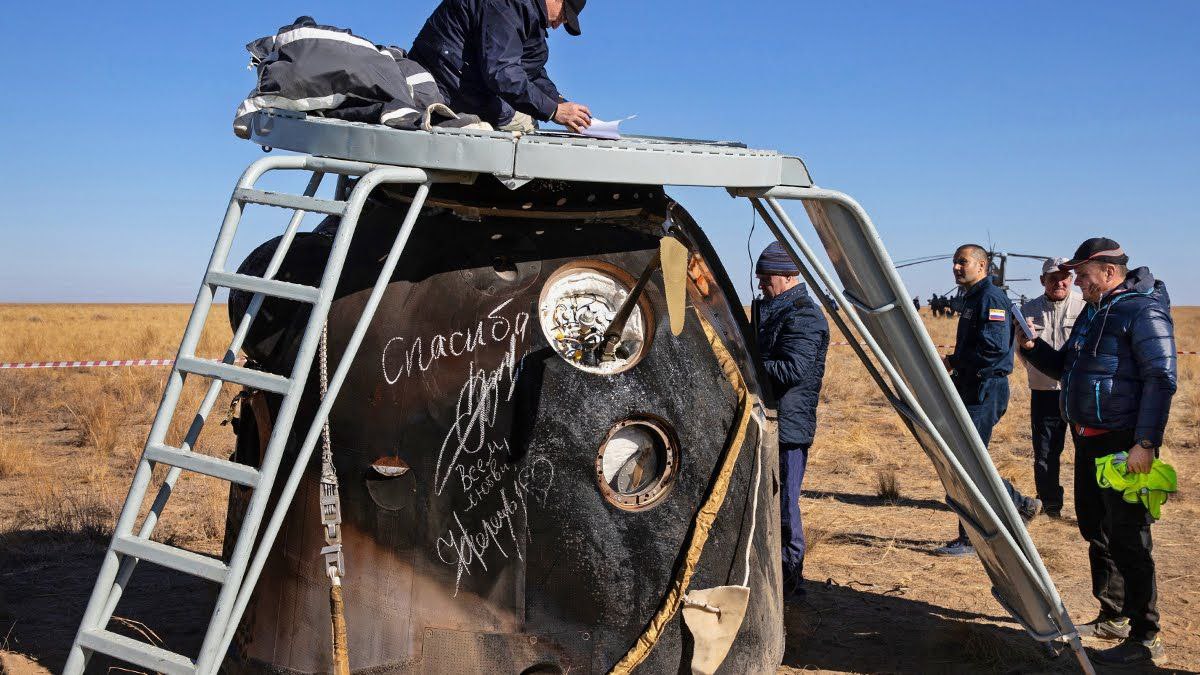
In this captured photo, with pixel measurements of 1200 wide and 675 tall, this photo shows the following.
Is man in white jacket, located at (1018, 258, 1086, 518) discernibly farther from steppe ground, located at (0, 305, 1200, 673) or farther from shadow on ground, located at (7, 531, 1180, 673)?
shadow on ground, located at (7, 531, 1180, 673)

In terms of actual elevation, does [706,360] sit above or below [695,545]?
above

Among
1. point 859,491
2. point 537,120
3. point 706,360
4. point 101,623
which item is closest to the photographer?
point 101,623

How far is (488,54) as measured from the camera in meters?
4.84

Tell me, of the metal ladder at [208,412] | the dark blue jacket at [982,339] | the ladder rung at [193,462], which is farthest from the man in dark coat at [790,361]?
the ladder rung at [193,462]

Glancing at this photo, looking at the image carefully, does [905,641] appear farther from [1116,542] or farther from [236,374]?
[236,374]

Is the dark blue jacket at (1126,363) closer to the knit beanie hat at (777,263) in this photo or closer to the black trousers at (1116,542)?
the black trousers at (1116,542)

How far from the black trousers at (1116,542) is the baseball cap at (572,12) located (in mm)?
3502

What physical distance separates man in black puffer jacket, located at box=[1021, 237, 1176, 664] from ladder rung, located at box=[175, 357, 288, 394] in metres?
4.14

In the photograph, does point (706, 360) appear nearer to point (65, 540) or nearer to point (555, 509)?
point (555, 509)

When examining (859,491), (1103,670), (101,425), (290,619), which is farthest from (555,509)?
(101,425)

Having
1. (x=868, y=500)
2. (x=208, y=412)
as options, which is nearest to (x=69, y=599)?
(x=208, y=412)

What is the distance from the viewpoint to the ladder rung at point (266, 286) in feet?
11.5

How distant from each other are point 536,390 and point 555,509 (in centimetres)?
44

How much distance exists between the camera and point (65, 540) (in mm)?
7625
